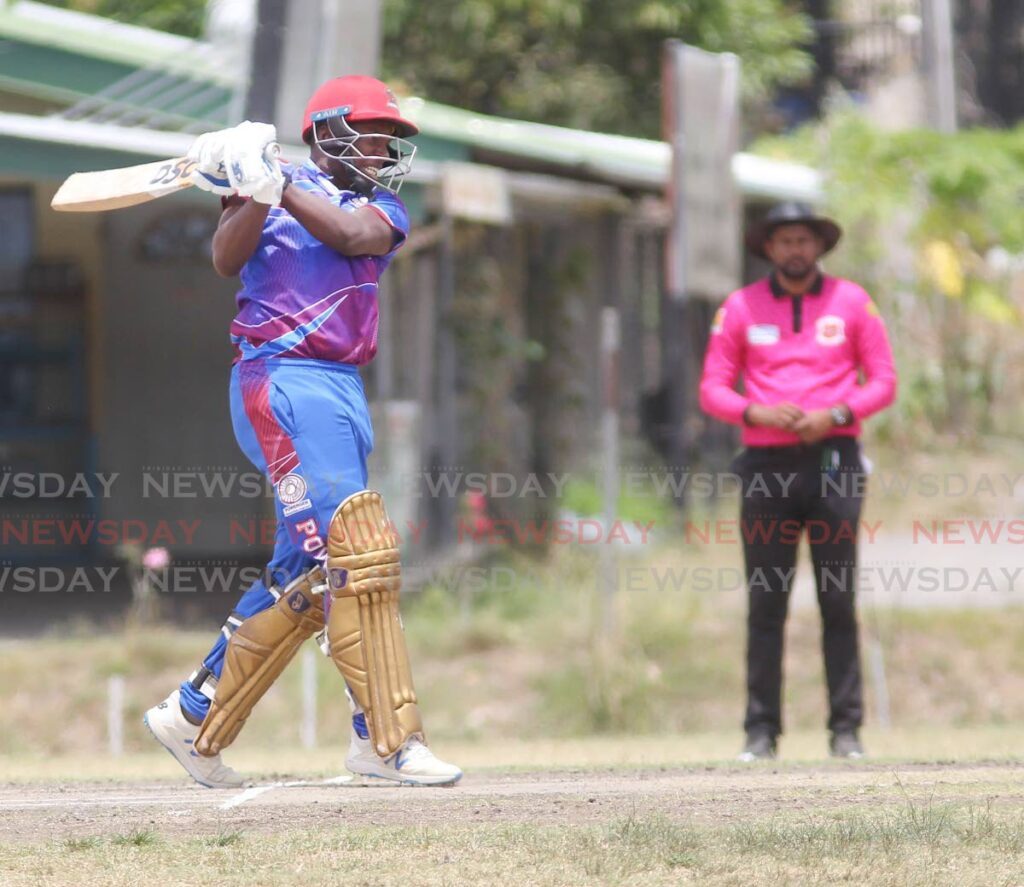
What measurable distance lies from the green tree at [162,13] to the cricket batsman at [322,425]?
1855cm

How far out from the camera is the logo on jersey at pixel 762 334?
7906mm

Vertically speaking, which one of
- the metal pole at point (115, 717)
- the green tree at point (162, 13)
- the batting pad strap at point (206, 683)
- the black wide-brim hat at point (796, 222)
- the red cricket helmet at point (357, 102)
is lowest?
the metal pole at point (115, 717)

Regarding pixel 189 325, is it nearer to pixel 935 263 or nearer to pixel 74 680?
pixel 74 680

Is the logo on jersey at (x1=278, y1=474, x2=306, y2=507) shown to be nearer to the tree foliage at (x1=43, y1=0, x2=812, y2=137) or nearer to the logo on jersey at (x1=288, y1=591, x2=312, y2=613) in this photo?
the logo on jersey at (x1=288, y1=591, x2=312, y2=613)

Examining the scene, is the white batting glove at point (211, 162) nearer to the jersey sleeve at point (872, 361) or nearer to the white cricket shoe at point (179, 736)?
the white cricket shoe at point (179, 736)

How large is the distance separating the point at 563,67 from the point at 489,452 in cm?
1190

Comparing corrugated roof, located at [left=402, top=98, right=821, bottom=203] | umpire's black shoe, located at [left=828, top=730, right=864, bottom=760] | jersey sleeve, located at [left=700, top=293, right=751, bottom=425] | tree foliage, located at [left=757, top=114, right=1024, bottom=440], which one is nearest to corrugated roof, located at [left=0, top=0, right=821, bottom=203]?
corrugated roof, located at [left=402, top=98, right=821, bottom=203]

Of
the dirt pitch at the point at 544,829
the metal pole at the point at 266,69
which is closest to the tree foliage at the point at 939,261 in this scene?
the metal pole at the point at 266,69

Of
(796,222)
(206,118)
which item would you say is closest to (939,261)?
(206,118)

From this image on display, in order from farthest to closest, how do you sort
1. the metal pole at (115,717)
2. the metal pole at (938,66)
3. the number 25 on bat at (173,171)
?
1. the metal pole at (938,66)
2. the metal pole at (115,717)
3. the number 25 on bat at (173,171)

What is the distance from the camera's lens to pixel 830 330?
7.86 meters

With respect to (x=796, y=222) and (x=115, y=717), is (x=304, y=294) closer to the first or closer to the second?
(x=796, y=222)

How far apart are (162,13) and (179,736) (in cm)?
1941

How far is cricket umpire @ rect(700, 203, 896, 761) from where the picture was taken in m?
7.79
